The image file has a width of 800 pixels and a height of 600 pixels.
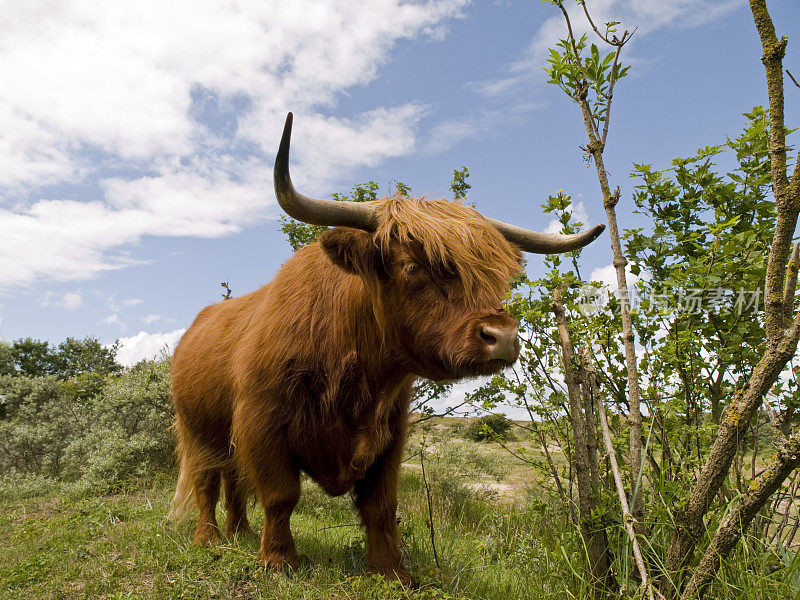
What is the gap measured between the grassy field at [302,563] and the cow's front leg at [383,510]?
0.50 ft

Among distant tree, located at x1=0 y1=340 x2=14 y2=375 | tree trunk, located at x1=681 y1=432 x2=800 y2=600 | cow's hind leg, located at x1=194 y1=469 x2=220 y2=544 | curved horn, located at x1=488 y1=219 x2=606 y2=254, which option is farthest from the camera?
distant tree, located at x1=0 y1=340 x2=14 y2=375

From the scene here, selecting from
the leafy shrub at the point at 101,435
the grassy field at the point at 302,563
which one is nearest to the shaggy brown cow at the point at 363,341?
the grassy field at the point at 302,563

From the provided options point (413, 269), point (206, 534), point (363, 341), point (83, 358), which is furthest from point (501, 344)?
point (83, 358)

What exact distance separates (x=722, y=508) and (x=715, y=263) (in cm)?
134

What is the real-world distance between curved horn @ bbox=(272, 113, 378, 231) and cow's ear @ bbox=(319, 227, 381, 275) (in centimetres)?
8

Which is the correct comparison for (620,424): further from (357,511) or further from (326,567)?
(326,567)

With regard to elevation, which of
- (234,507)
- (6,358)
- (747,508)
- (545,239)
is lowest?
(234,507)

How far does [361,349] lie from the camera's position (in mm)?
3529

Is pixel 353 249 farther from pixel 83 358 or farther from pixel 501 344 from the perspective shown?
pixel 83 358

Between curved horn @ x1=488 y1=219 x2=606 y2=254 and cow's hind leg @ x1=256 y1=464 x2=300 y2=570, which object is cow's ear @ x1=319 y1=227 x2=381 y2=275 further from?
cow's hind leg @ x1=256 y1=464 x2=300 y2=570

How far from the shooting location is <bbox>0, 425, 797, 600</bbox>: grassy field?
3.22 m

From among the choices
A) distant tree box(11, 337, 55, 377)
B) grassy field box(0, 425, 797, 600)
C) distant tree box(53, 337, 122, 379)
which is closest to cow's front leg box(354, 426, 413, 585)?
grassy field box(0, 425, 797, 600)

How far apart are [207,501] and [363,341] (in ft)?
9.22

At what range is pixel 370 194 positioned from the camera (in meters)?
9.60
